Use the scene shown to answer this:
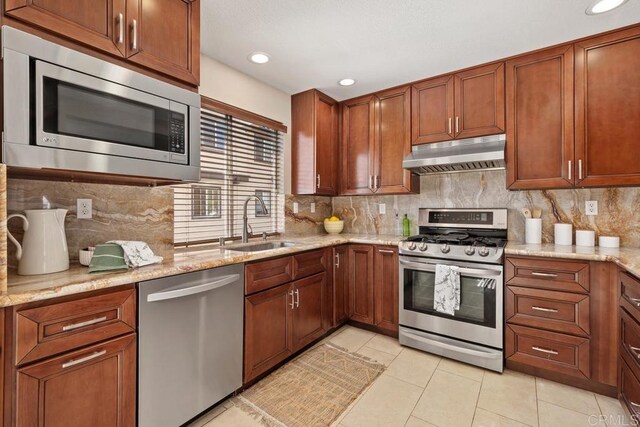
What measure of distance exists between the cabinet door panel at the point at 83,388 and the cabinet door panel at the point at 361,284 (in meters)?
2.00

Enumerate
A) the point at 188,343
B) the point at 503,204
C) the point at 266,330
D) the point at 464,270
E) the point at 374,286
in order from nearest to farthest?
the point at 188,343, the point at 266,330, the point at 464,270, the point at 503,204, the point at 374,286

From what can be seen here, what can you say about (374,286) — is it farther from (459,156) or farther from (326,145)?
(326,145)

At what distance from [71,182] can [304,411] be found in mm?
1888

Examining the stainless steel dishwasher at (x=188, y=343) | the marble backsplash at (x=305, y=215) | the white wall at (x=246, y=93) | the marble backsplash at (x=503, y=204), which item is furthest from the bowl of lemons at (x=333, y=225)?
the stainless steel dishwasher at (x=188, y=343)

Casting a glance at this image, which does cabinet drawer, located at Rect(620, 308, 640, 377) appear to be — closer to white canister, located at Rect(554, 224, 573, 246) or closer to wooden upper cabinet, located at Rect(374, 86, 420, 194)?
white canister, located at Rect(554, 224, 573, 246)

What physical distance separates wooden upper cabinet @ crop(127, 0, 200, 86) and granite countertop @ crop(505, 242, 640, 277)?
2501 mm

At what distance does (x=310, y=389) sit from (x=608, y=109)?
2911mm

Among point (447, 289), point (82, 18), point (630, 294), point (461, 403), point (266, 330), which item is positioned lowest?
point (461, 403)

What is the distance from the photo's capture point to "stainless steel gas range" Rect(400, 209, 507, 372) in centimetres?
224

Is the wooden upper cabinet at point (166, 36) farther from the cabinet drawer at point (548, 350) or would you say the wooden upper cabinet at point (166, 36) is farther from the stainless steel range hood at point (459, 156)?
the cabinet drawer at point (548, 350)

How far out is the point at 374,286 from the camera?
288 cm

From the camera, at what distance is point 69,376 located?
1.19 m

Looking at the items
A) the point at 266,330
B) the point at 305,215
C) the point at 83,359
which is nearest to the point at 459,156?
the point at 305,215

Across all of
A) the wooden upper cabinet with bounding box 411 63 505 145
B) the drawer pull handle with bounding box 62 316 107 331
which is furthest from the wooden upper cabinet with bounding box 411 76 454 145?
the drawer pull handle with bounding box 62 316 107 331
